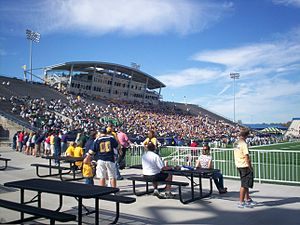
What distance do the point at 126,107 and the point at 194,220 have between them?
52363mm

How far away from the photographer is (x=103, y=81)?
66.6 meters

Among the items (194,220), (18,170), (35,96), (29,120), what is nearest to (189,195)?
(194,220)

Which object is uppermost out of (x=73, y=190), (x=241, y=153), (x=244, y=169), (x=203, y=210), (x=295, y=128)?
(x=295, y=128)

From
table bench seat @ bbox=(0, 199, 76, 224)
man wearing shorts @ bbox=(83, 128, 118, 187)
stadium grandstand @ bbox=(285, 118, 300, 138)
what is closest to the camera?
table bench seat @ bbox=(0, 199, 76, 224)

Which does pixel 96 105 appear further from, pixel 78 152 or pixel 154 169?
pixel 154 169

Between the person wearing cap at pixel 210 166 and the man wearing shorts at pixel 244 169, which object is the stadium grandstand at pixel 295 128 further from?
the man wearing shorts at pixel 244 169

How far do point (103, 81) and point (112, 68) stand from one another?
4.56m

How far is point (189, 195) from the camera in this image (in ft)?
26.6

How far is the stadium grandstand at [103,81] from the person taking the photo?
60.7 meters

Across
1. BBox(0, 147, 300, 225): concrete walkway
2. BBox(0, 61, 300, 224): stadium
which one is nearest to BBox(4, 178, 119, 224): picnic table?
BBox(0, 61, 300, 224): stadium

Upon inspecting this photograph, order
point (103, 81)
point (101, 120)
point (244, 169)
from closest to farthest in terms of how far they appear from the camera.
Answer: point (244, 169)
point (101, 120)
point (103, 81)

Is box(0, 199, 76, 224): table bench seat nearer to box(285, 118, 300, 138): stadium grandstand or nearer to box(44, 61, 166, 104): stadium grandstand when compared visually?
box(44, 61, 166, 104): stadium grandstand

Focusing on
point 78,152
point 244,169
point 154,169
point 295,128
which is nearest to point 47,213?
point 154,169

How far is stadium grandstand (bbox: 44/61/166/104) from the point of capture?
60.7 metres
